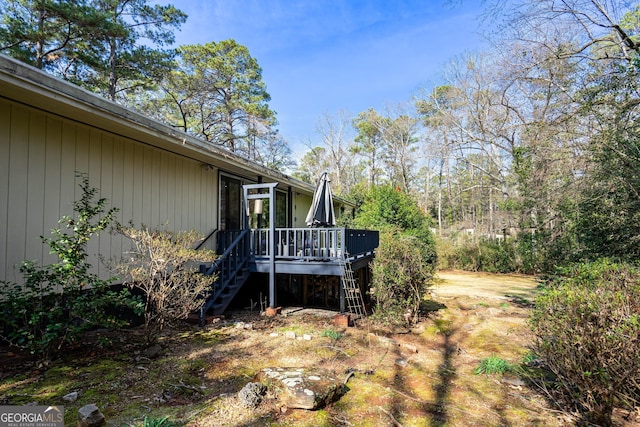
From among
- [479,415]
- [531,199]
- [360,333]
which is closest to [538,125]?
[531,199]

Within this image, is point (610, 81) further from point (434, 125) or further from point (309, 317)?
point (434, 125)

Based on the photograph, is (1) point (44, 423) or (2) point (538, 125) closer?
(1) point (44, 423)

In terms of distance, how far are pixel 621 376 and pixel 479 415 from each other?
1292 millimetres

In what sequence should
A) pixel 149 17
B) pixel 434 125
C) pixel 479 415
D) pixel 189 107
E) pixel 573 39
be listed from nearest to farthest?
pixel 479 415 < pixel 573 39 < pixel 149 17 < pixel 189 107 < pixel 434 125

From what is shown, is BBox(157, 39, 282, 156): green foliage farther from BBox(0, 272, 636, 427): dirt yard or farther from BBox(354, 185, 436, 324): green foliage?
BBox(0, 272, 636, 427): dirt yard

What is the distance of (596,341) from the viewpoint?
2936 mm

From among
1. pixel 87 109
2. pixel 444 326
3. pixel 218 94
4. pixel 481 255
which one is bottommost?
pixel 444 326

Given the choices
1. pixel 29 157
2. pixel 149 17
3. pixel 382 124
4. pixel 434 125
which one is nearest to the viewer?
pixel 29 157

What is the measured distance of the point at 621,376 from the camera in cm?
286

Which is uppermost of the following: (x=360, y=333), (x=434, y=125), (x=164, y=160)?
(x=434, y=125)

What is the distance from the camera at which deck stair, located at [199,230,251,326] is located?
633cm

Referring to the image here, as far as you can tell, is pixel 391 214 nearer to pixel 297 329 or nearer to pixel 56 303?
pixel 297 329

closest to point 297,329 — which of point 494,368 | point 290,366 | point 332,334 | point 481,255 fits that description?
point 332,334

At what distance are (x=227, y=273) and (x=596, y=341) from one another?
597 cm
